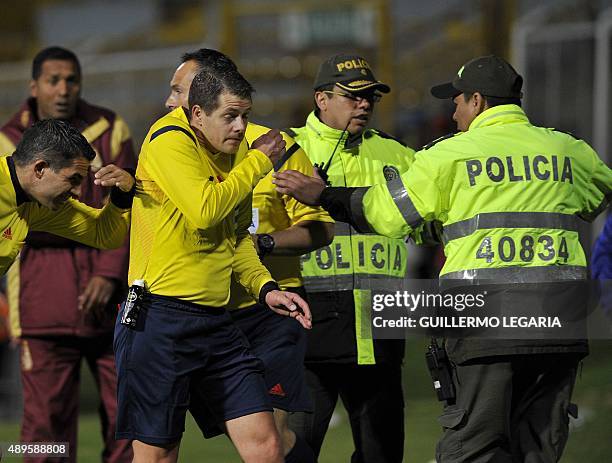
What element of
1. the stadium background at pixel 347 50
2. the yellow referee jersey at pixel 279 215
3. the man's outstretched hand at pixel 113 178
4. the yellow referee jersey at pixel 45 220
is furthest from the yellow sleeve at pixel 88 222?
the stadium background at pixel 347 50

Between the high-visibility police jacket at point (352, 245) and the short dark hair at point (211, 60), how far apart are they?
92 centimetres

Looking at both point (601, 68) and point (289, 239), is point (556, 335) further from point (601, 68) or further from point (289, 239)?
point (601, 68)

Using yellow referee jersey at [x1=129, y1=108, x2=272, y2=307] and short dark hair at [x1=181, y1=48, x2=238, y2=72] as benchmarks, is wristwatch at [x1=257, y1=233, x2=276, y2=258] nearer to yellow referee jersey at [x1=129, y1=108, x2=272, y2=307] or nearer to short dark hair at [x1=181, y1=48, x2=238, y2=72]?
yellow referee jersey at [x1=129, y1=108, x2=272, y2=307]

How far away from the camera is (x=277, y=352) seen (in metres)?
5.57

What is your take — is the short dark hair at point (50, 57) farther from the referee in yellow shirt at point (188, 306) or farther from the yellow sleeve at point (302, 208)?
the referee in yellow shirt at point (188, 306)

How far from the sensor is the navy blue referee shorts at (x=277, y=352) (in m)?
5.55

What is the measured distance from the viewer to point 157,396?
4.78 metres

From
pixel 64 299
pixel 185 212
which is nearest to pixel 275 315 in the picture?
pixel 185 212

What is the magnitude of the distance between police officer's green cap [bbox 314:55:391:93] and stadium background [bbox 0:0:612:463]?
190 cm

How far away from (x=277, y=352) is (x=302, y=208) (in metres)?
0.68

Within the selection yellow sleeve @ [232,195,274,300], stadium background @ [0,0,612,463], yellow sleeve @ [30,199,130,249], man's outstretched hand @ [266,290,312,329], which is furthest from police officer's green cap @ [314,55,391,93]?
stadium background @ [0,0,612,463]

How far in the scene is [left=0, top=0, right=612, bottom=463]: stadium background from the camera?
8.51 metres

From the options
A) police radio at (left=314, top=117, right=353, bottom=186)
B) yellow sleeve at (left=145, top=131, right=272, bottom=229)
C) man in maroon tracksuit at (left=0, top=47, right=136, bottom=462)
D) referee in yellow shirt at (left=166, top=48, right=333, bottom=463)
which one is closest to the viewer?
yellow sleeve at (left=145, top=131, right=272, bottom=229)

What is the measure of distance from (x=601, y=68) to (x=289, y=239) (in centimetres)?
926
